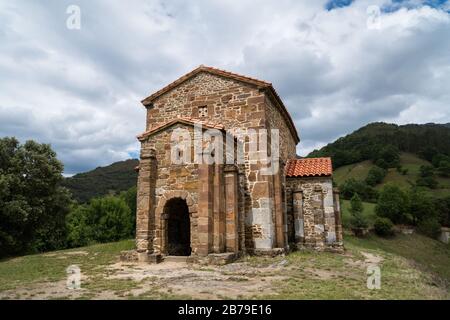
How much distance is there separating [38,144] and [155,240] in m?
11.8

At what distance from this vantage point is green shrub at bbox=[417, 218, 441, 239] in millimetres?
45947

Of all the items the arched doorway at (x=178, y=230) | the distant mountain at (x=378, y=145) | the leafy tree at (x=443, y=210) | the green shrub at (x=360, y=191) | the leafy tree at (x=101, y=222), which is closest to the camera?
the arched doorway at (x=178, y=230)

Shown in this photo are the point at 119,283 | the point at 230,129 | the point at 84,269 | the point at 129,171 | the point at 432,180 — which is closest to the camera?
the point at 119,283

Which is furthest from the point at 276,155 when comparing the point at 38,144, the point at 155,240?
the point at 38,144

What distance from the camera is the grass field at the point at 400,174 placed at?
216ft

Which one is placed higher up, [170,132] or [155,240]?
[170,132]

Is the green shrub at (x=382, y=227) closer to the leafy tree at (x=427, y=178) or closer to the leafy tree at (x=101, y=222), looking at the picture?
the leafy tree at (x=427, y=178)

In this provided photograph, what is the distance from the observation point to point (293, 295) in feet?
22.3

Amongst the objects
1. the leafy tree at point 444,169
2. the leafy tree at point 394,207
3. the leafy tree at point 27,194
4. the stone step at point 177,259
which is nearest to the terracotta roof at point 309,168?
the stone step at point 177,259

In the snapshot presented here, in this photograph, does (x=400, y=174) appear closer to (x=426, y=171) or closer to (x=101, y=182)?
(x=426, y=171)

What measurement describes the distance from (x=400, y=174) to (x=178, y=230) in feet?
237

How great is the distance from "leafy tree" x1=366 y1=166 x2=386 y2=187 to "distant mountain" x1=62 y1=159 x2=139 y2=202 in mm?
56943

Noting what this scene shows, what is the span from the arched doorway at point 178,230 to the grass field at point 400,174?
60.6m
